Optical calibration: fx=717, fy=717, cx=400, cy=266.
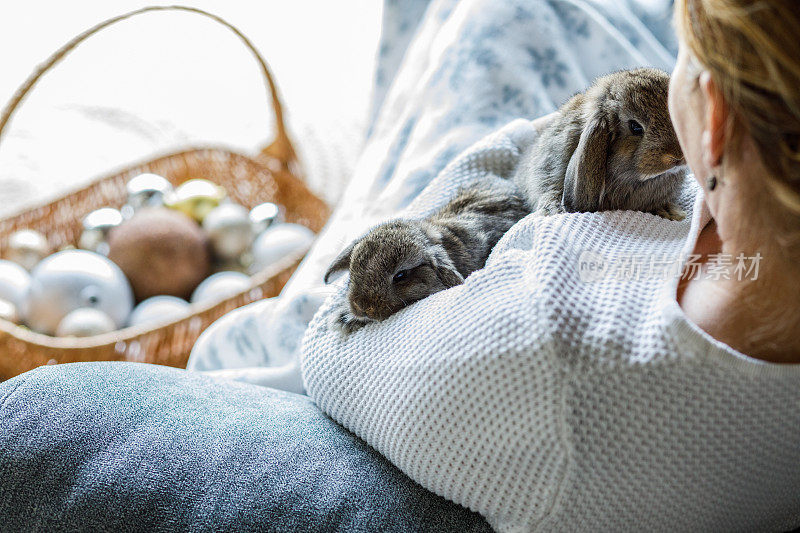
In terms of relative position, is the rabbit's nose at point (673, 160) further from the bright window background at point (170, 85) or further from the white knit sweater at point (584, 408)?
the bright window background at point (170, 85)

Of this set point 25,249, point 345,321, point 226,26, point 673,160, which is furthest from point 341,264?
point 226,26

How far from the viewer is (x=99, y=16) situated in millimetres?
2643

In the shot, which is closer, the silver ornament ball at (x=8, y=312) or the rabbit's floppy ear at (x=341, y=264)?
the rabbit's floppy ear at (x=341, y=264)

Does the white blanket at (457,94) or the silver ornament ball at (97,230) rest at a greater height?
the white blanket at (457,94)

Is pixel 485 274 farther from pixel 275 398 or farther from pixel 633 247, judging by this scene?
pixel 275 398

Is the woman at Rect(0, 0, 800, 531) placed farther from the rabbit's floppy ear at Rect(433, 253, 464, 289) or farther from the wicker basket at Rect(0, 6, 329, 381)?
the wicker basket at Rect(0, 6, 329, 381)

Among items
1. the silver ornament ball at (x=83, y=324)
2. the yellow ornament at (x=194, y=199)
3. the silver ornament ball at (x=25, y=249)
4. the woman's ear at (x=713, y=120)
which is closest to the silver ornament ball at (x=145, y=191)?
the yellow ornament at (x=194, y=199)

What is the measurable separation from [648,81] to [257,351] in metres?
0.74

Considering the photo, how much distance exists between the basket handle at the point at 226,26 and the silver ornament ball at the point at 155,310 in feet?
1.55

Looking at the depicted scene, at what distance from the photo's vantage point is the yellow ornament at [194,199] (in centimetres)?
181

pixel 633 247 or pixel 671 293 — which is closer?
pixel 671 293

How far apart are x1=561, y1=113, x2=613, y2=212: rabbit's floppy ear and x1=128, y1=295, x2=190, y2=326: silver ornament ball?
3.13 feet

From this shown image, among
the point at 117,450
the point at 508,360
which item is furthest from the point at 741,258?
the point at 117,450

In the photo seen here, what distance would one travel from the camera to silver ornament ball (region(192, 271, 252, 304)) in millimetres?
1627
